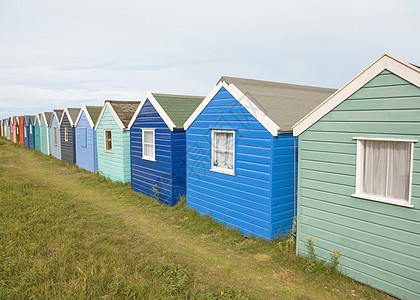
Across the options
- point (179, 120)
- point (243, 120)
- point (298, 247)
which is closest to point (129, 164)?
point (179, 120)

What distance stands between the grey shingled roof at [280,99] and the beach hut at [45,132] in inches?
985

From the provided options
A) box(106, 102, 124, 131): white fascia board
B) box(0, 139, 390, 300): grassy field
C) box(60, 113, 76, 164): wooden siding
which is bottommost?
box(0, 139, 390, 300): grassy field

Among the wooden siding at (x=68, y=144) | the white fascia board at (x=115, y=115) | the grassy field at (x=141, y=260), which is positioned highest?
the white fascia board at (x=115, y=115)

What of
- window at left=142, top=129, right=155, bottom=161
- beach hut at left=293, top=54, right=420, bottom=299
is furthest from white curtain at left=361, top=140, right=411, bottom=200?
window at left=142, top=129, right=155, bottom=161

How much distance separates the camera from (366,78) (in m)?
5.65

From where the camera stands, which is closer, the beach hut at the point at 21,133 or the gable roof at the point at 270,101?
the gable roof at the point at 270,101

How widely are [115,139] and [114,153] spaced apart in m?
0.77

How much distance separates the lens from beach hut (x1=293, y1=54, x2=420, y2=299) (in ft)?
17.1

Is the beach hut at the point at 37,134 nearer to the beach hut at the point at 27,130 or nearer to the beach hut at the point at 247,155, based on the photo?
the beach hut at the point at 27,130

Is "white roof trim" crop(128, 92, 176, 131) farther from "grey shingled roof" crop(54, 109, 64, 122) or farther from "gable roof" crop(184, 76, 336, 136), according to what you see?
"grey shingled roof" crop(54, 109, 64, 122)

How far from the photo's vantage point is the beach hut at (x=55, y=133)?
25.8m

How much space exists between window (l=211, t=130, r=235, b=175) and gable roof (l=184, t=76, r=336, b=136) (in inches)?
41.6

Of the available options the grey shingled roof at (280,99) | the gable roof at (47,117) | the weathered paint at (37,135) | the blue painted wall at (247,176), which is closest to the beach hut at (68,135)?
the gable roof at (47,117)

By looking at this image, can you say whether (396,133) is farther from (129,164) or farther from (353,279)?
(129,164)
